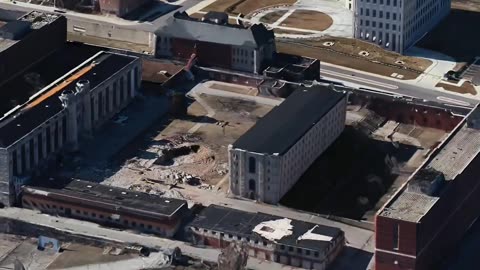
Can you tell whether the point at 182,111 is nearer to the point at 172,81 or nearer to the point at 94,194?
the point at 172,81

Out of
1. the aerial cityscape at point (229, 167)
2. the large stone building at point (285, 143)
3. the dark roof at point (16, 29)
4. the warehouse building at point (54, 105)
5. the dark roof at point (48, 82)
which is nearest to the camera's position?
the aerial cityscape at point (229, 167)

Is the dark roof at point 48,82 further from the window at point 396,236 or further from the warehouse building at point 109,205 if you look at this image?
the window at point 396,236

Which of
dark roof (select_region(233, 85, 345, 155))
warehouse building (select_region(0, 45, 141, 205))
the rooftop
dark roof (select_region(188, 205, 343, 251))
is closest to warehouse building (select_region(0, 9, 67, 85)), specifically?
warehouse building (select_region(0, 45, 141, 205))

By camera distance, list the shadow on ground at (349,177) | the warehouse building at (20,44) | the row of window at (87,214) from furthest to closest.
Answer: the warehouse building at (20,44)
the shadow on ground at (349,177)
the row of window at (87,214)

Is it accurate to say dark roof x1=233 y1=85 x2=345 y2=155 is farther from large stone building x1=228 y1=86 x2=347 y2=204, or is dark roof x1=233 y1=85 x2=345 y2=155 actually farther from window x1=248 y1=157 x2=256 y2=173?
window x1=248 y1=157 x2=256 y2=173

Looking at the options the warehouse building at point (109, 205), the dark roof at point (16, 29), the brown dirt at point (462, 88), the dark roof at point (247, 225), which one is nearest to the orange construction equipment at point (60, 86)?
the dark roof at point (16, 29)

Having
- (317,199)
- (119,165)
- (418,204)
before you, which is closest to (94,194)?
(119,165)

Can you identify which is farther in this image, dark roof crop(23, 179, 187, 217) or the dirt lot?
the dirt lot
